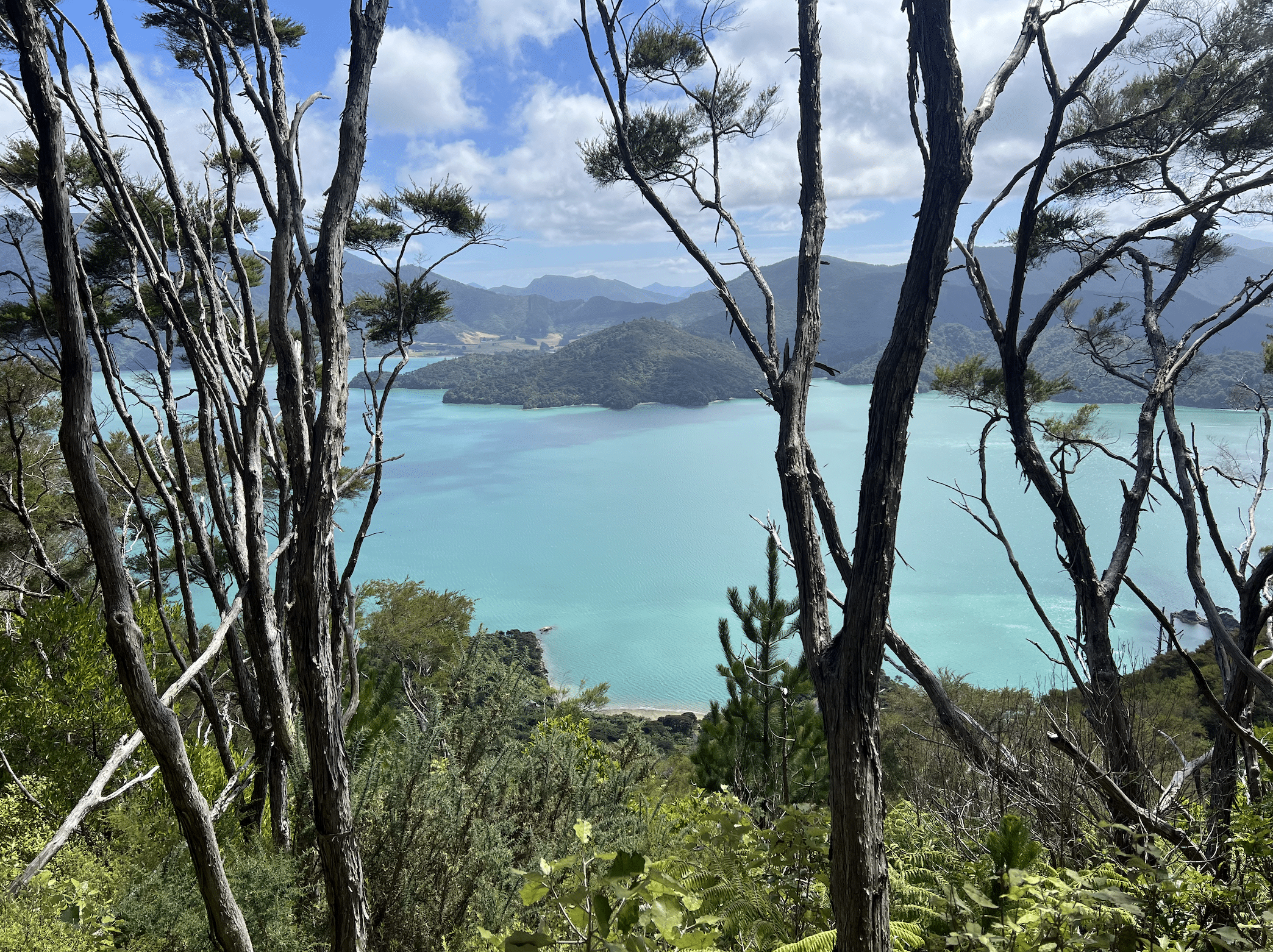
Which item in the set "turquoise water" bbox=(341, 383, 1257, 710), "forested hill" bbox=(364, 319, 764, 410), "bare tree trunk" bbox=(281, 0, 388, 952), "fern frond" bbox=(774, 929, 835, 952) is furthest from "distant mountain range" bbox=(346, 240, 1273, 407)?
"fern frond" bbox=(774, 929, 835, 952)

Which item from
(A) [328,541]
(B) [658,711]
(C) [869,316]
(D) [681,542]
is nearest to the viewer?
(A) [328,541]

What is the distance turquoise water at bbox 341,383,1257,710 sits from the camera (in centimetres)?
2311

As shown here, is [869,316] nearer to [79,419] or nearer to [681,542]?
[681,542]

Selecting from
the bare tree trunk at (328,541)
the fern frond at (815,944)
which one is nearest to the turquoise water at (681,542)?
the fern frond at (815,944)

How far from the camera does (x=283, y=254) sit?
2305 millimetres

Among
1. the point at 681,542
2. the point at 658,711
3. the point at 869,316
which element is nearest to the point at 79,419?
the point at 658,711

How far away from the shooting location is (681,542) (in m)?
Result: 35.6

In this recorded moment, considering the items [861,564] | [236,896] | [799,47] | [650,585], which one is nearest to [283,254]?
[799,47]

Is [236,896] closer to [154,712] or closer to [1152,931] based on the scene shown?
[154,712]

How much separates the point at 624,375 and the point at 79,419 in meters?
73.3

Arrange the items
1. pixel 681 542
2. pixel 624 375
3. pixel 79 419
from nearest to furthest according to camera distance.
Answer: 1. pixel 79 419
2. pixel 681 542
3. pixel 624 375

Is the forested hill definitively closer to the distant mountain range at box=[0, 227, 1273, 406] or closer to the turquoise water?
the distant mountain range at box=[0, 227, 1273, 406]

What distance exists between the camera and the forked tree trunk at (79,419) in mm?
1245

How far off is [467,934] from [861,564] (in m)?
1.53
